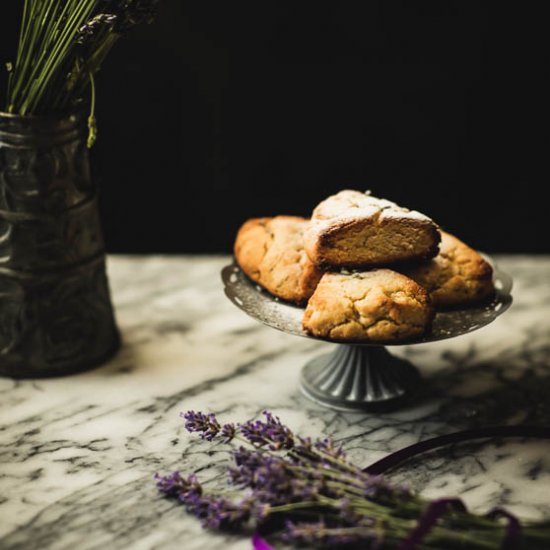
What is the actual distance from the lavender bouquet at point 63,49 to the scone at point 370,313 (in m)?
0.44

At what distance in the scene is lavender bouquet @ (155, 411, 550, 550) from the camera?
2.74ft

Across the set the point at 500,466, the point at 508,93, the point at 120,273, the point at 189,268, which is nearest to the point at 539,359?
the point at 500,466

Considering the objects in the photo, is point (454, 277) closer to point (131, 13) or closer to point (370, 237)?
point (370, 237)

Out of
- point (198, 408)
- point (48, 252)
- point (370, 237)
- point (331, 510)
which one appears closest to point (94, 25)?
point (48, 252)

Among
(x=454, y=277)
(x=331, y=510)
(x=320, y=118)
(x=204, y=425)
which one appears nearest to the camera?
(x=331, y=510)

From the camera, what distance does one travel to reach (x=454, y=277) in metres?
1.15

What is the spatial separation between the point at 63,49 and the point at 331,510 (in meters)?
0.73

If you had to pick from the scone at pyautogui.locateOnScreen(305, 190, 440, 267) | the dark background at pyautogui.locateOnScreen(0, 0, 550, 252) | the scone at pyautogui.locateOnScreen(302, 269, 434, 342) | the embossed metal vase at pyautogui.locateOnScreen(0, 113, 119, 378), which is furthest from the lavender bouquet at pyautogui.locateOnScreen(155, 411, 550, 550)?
the dark background at pyautogui.locateOnScreen(0, 0, 550, 252)

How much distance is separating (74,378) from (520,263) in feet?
3.34

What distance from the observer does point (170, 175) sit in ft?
5.88

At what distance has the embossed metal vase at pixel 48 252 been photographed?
3.92 feet

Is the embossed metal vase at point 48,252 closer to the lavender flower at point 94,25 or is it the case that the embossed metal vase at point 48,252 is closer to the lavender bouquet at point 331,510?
the lavender flower at point 94,25

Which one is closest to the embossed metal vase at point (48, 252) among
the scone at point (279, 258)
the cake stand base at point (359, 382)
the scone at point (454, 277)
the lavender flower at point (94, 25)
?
the lavender flower at point (94, 25)

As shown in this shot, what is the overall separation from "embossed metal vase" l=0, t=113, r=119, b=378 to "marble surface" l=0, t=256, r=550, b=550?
54mm
